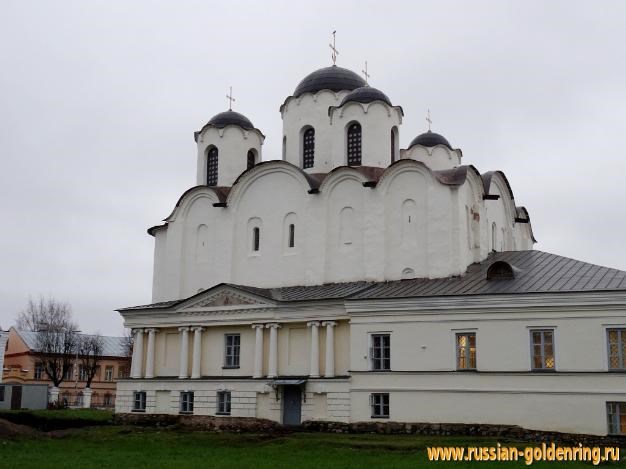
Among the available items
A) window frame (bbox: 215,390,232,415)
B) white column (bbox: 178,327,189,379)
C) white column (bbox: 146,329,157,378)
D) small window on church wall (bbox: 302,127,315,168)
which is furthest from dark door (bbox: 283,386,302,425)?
small window on church wall (bbox: 302,127,315,168)

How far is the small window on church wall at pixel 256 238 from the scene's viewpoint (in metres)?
34.0

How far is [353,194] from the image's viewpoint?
105ft

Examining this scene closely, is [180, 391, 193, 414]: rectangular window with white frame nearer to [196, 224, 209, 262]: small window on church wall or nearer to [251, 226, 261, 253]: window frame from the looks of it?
[196, 224, 209, 262]: small window on church wall

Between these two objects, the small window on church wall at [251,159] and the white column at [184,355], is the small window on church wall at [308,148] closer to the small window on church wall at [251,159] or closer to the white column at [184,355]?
the small window on church wall at [251,159]

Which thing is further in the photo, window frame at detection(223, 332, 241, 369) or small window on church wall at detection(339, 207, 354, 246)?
small window on church wall at detection(339, 207, 354, 246)

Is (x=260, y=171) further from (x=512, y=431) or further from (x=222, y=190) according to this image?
(x=512, y=431)

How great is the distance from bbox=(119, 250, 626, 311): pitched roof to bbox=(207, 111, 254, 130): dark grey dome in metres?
10.2

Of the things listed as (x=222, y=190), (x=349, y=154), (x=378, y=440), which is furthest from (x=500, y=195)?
(x=378, y=440)

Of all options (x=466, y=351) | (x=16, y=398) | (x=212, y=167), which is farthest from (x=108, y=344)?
(x=466, y=351)

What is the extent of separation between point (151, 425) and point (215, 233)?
28.7 feet

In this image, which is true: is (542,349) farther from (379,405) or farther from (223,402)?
(223,402)

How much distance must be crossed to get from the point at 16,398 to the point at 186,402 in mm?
13757

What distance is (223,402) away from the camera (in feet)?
98.6

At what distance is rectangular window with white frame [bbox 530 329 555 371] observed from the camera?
24.0 m
